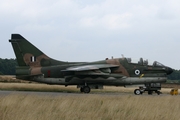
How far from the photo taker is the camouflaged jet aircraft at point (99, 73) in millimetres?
23812

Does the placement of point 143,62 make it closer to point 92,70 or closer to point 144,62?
point 144,62

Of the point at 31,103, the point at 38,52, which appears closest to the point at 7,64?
the point at 38,52

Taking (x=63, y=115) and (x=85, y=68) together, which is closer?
(x=63, y=115)

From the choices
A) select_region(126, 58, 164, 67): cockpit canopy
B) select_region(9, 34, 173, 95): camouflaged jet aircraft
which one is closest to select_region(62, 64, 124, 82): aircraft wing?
select_region(9, 34, 173, 95): camouflaged jet aircraft

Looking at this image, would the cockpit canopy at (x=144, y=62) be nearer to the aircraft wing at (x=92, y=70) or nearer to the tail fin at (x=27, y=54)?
the aircraft wing at (x=92, y=70)

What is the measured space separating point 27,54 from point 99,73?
5.94 meters

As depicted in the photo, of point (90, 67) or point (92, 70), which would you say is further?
point (92, 70)

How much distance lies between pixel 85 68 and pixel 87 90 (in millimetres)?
1831

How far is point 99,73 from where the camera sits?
23.5 metres

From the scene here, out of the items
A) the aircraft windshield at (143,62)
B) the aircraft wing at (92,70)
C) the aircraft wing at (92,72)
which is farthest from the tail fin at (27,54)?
the aircraft windshield at (143,62)

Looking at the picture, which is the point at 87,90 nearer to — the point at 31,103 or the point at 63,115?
the point at 31,103

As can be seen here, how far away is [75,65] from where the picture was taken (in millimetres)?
24594

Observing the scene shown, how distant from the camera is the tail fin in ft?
80.8

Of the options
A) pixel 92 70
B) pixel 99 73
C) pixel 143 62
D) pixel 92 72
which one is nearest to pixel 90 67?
pixel 92 70
